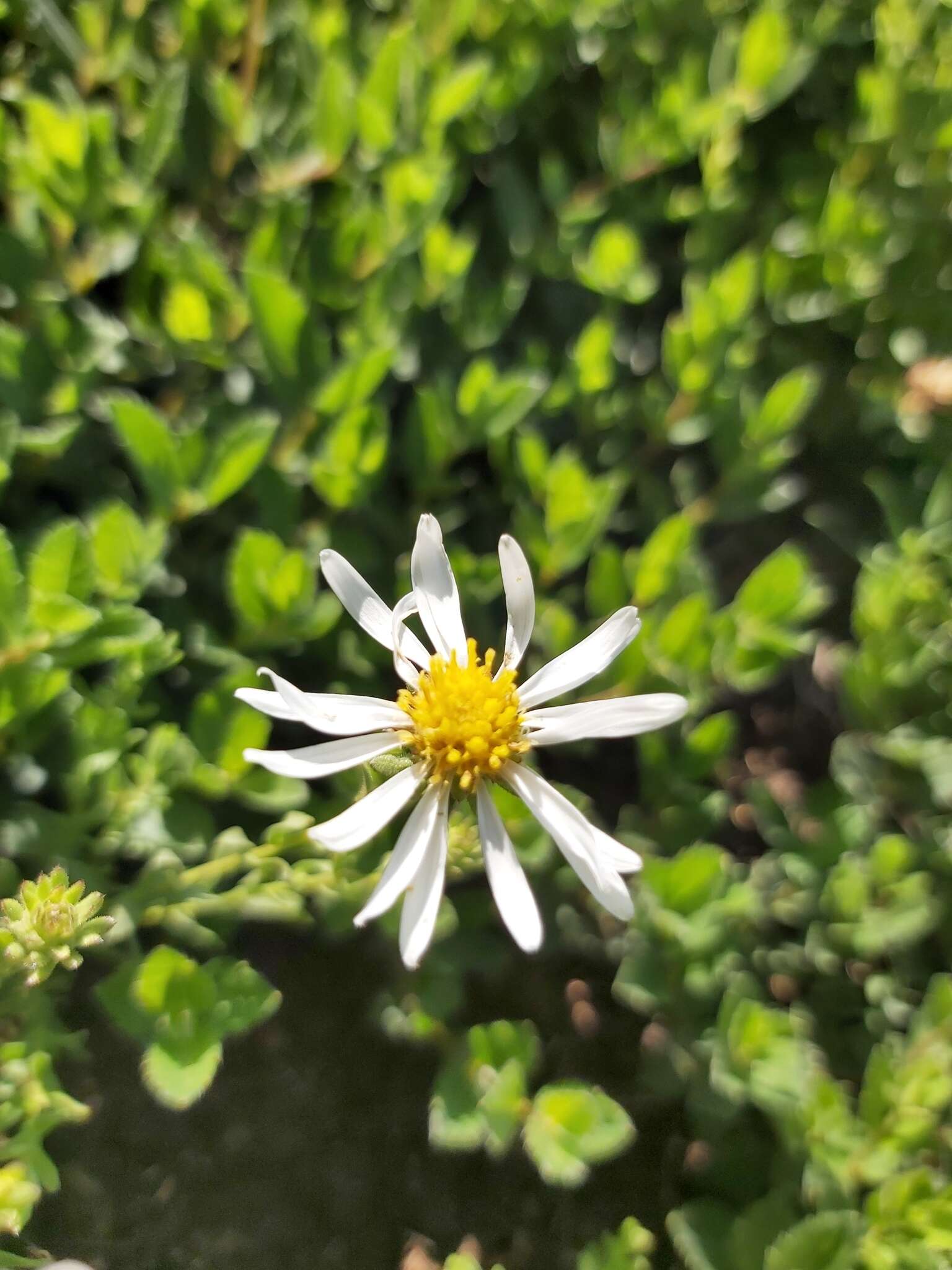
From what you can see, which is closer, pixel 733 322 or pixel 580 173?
pixel 733 322

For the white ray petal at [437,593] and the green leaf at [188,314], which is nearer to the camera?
the white ray petal at [437,593]

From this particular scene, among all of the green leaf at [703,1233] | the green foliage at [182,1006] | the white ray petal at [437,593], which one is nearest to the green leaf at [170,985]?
the green foliage at [182,1006]

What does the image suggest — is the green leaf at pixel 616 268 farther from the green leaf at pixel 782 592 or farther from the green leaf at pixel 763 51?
the green leaf at pixel 782 592

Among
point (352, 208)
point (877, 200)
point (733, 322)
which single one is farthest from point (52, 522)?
point (877, 200)

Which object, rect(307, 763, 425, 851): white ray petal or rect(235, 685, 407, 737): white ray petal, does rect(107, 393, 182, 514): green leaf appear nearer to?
rect(235, 685, 407, 737): white ray petal

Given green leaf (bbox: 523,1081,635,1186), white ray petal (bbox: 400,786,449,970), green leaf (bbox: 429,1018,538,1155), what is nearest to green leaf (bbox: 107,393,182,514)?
white ray petal (bbox: 400,786,449,970)

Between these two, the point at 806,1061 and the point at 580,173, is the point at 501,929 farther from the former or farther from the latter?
the point at 580,173

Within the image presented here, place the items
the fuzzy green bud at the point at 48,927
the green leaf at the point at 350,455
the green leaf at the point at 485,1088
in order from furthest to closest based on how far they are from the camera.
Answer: the green leaf at the point at 350,455 < the green leaf at the point at 485,1088 < the fuzzy green bud at the point at 48,927
